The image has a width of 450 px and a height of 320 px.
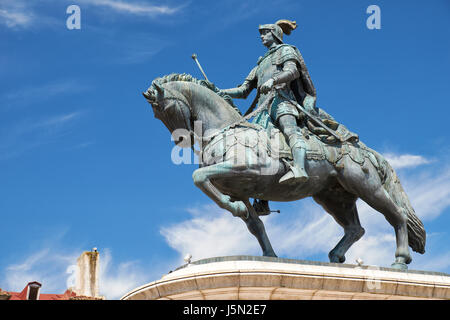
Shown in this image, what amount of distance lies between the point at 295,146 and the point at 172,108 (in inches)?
79.0

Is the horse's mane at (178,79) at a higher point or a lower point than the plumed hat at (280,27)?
lower

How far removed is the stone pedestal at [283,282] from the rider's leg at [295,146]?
52.0 inches

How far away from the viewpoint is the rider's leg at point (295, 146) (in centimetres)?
1215

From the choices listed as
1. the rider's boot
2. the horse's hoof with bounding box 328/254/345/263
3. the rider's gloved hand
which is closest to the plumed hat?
the rider's gloved hand

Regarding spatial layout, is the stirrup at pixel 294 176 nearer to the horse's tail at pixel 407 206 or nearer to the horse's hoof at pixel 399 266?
the horse's tail at pixel 407 206

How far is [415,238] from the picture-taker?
1338cm

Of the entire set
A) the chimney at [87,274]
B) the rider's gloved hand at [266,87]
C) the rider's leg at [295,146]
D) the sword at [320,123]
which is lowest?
the rider's leg at [295,146]

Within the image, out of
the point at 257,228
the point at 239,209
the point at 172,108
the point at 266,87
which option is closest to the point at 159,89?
the point at 172,108

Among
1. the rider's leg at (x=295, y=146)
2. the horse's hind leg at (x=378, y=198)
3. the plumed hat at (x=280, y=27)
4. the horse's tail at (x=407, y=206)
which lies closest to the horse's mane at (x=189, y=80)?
the rider's leg at (x=295, y=146)

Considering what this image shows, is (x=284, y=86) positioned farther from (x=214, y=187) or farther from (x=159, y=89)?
(x=214, y=187)

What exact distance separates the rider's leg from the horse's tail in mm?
1728
